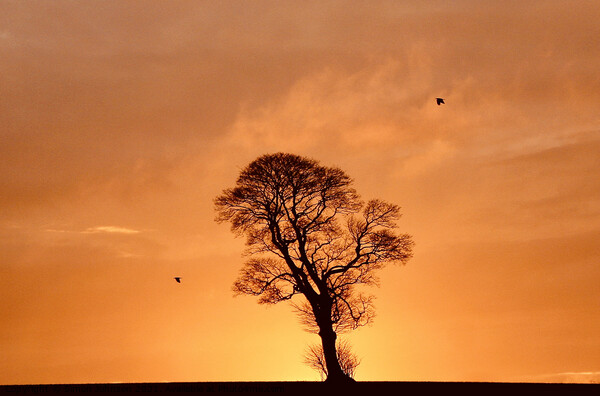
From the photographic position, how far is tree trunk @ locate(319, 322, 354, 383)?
4041 centimetres

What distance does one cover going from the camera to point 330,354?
40.8 m

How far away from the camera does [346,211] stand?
137 feet

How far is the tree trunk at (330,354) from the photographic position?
40406 millimetres
